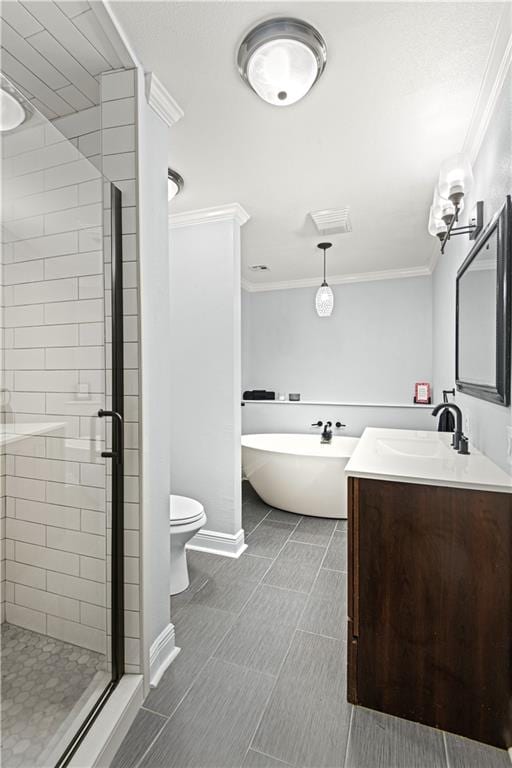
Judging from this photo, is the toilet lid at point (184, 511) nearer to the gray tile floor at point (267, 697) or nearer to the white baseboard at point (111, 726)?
the gray tile floor at point (267, 697)

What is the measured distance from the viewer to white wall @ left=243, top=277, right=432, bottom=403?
439 centimetres

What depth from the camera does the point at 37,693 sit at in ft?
3.59

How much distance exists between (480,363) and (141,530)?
1.67 metres

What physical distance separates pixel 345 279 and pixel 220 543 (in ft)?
10.9

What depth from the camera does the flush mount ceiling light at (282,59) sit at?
131 centimetres

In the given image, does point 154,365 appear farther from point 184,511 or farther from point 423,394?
point 423,394

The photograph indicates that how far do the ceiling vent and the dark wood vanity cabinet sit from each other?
2.10m

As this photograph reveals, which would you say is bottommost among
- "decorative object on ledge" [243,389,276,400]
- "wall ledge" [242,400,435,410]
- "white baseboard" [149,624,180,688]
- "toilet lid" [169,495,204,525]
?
"white baseboard" [149,624,180,688]

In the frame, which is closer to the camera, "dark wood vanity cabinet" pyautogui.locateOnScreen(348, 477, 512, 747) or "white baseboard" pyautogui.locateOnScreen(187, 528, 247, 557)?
"dark wood vanity cabinet" pyautogui.locateOnScreen(348, 477, 512, 747)

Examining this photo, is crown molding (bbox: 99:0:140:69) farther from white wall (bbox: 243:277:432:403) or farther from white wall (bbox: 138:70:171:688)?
white wall (bbox: 243:277:432:403)

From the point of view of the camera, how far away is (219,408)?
2.75 metres

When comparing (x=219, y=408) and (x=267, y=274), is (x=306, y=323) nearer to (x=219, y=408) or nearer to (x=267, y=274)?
(x=267, y=274)

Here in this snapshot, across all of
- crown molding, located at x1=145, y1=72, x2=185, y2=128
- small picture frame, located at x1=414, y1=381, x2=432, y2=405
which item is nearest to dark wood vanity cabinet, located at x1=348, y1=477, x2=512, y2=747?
crown molding, located at x1=145, y1=72, x2=185, y2=128

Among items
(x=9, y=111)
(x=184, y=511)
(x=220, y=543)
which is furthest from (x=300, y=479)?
(x=9, y=111)
